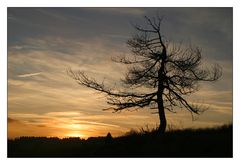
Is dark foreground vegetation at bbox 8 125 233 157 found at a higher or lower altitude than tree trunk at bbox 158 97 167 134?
lower

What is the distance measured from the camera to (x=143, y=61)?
20.0 m

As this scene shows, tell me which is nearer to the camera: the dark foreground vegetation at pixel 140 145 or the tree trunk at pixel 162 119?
the dark foreground vegetation at pixel 140 145

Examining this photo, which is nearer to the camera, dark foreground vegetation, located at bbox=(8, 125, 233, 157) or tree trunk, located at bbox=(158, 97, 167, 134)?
dark foreground vegetation, located at bbox=(8, 125, 233, 157)

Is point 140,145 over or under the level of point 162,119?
under

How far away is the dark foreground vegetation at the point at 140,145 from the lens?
17.2m

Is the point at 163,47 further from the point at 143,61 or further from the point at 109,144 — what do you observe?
the point at 109,144

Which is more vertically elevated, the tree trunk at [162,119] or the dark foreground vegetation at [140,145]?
the tree trunk at [162,119]

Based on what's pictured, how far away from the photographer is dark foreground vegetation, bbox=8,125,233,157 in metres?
17.2

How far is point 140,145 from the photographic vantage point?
18562mm

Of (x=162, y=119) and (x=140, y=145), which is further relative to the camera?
(x=162, y=119)
